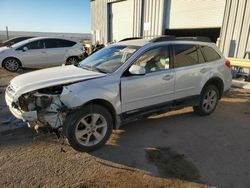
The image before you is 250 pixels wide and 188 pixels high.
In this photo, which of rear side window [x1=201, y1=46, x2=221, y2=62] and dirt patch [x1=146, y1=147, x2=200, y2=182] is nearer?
dirt patch [x1=146, y1=147, x2=200, y2=182]

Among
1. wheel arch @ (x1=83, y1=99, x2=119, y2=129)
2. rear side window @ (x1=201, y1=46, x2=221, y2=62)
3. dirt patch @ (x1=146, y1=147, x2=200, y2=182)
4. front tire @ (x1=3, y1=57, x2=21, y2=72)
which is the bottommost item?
dirt patch @ (x1=146, y1=147, x2=200, y2=182)

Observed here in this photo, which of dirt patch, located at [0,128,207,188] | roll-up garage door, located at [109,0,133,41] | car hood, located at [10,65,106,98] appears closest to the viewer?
dirt patch, located at [0,128,207,188]

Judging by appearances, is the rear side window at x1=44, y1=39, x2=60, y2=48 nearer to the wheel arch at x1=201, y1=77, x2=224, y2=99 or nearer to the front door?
the front door

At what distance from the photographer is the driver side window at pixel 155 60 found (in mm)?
4367

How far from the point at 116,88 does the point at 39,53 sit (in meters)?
8.43

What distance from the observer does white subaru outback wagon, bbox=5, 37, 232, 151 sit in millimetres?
3594

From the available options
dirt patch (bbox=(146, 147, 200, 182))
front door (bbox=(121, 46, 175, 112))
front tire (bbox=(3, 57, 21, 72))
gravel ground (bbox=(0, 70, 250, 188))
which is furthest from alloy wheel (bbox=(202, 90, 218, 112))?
front tire (bbox=(3, 57, 21, 72))

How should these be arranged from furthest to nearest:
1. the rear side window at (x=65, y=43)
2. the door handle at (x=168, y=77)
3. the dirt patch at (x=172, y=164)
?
the rear side window at (x=65, y=43)
the door handle at (x=168, y=77)
the dirt patch at (x=172, y=164)

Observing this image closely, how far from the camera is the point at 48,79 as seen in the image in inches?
154

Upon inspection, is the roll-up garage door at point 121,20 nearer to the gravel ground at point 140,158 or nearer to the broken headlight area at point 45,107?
the gravel ground at point 140,158

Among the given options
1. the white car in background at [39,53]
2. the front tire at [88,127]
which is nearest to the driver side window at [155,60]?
A: the front tire at [88,127]

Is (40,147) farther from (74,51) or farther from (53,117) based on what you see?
(74,51)

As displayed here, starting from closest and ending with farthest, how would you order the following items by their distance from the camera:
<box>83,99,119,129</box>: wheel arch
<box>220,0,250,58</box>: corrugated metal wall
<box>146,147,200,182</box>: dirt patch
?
<box>146,147,200,182</box>: dirt patch, <box>83,99,119,129</box>: wheel arch, <box>220,0,250,58</box>: corrugated metal wall

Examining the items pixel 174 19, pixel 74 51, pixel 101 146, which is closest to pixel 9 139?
pixel 101 146
